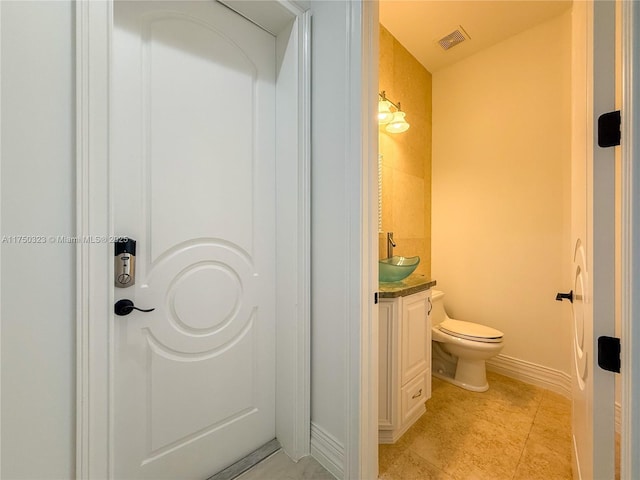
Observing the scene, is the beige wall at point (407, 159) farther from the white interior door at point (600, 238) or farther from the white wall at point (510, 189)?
the white interior door at point (600, 238)

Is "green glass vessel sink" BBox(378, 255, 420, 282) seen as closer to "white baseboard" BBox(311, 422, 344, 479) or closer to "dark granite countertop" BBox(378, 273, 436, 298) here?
"dark granite countertop" BBox(378, 273, 436, 298)

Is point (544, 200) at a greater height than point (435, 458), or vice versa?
point (544, 200)

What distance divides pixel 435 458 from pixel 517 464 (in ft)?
1.32

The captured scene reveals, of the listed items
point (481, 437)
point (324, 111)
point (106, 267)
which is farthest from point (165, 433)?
→ point (481, 437)

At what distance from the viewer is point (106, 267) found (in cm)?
82

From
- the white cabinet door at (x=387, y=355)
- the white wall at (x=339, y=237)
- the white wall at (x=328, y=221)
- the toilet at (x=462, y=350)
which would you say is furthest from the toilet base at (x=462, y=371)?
the white wall at (x=328, y=221)

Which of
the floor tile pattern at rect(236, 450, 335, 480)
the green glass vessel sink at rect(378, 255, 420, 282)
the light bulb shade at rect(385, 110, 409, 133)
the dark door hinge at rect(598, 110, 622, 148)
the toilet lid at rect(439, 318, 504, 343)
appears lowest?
the floor tile pattern at rect(236, 450, 335, 480)

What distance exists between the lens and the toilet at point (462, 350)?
1868 millimetres

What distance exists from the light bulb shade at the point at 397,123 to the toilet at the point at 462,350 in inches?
55.6

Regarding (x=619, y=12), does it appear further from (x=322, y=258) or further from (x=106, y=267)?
(x=106, y=267)

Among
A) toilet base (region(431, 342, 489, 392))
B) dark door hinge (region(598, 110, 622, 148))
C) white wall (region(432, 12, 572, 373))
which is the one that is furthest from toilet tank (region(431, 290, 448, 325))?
dark door hinge (region(598, 110, 622, 148))

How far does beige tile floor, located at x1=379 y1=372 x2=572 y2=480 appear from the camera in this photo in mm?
1273

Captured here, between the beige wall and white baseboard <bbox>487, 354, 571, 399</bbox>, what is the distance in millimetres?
946

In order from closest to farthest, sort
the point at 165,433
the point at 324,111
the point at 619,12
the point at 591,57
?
the point at 619,12, the point at 591,57, the point at 165,433, the point at 324,111
